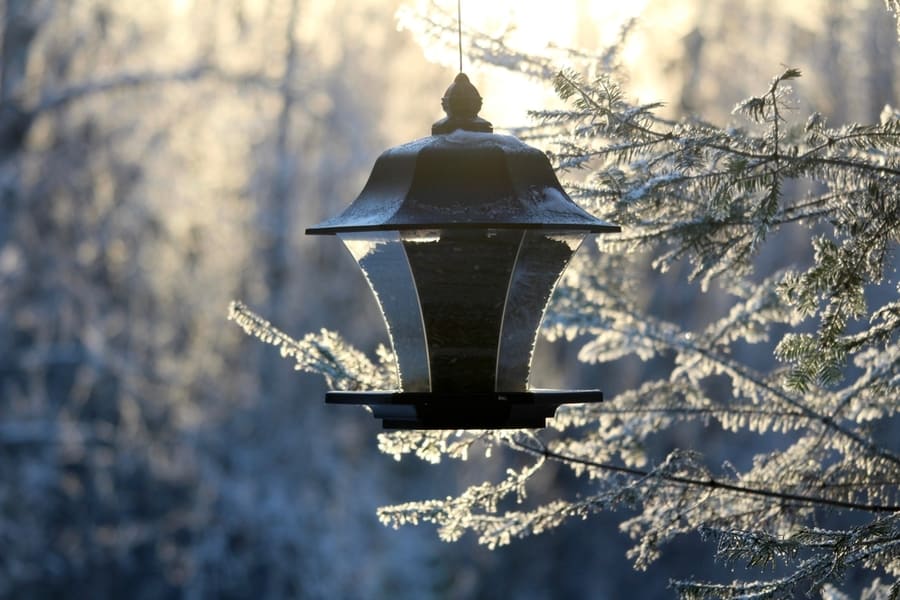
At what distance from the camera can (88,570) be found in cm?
1123

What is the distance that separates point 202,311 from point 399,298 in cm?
898

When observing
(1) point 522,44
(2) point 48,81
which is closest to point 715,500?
(1) point 522,44

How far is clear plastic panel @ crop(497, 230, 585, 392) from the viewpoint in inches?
105

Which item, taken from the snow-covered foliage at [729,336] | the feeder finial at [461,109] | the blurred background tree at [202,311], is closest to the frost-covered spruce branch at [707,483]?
the snow-covered foliage at [729,336]

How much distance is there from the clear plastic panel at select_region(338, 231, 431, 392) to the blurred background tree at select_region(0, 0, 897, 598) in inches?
341

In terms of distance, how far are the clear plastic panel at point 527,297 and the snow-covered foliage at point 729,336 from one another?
29cm

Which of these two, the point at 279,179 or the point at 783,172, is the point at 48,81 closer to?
the point at 279,179

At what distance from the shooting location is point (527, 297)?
8.92ft

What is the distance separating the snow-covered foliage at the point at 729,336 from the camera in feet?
9.09

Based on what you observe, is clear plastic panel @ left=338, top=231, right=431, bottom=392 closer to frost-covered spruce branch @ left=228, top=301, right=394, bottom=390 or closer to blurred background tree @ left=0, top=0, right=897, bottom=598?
frost-covered spruce branch @ left=228, top=301, right=394, bottom=390

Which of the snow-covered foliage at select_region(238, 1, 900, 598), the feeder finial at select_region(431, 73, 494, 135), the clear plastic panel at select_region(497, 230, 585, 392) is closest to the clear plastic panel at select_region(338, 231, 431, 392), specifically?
the clear plastic panel at select_region(497, 230, 585, 392)

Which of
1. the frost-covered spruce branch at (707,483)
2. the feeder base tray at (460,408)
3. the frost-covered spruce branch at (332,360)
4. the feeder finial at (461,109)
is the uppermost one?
the feeder finial at (461,109)

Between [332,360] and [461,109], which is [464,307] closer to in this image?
[461,109]

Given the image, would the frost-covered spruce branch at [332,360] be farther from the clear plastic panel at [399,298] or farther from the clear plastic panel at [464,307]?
the clear plastic panel at [464,307]
